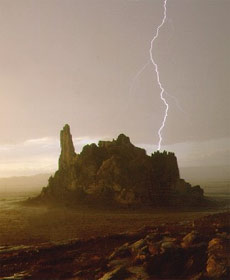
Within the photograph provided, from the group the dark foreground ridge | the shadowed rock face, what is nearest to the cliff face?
the shadowed rock face

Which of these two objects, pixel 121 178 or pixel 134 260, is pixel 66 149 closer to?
pixel 121 178

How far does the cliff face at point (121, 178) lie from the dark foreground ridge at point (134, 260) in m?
48.5

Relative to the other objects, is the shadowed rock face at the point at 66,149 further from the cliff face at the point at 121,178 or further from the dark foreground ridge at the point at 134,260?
the dark foreground ridge at the point at 134,260

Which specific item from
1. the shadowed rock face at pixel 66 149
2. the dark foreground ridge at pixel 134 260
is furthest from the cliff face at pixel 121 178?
the dark foreground ridge at pixel 134 260

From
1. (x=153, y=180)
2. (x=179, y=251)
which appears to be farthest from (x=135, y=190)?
(x=179, y=251)

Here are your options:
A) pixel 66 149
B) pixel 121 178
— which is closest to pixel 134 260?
pixel 121 178

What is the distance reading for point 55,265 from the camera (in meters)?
19.2

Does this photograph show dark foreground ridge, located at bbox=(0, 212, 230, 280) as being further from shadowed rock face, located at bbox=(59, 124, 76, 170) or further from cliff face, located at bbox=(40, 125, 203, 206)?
shadowed rock face, located at bbox=(59, 124, 76, 170)

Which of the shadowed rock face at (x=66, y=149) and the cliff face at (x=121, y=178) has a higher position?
the shadowed rock face at (x=66, y=149)

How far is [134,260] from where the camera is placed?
17141 millimetres

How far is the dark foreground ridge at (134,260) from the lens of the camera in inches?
592

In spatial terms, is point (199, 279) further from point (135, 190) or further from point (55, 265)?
point (135, 190)

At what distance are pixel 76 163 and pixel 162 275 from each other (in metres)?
73.3

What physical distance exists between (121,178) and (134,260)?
193 feet
